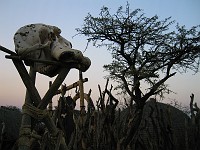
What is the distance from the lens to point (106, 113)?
194 cm

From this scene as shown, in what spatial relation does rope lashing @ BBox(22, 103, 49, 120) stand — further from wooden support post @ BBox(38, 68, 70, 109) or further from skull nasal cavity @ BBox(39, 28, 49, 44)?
skull nasal cavity @ BBox(39, 28, 49, 44)

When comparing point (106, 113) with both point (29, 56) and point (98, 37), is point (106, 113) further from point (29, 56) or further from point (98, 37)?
point (98, 37)

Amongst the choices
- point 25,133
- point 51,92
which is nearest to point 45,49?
point 51,92

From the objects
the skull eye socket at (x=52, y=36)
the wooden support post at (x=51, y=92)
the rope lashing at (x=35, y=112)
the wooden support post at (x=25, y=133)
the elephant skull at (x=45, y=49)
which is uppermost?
the skull eye socket at (x=52, y=36)

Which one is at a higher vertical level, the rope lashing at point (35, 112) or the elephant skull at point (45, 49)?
the elephant skull at point (45, 49)

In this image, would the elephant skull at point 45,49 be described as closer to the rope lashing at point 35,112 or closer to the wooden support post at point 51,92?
the wooden support post at point 51,92

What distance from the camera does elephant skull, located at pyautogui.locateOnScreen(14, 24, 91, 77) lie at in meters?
1.30

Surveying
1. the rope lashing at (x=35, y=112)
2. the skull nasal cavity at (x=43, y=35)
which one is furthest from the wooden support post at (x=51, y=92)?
the skull nasal cavity at (x=43, y=35)

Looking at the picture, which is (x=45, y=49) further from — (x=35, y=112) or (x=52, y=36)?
(x=35, y=112)

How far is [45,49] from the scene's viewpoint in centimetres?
134

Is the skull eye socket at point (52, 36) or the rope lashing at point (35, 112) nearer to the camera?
the rope lashing at point (35, 112)

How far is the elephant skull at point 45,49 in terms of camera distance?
4.26ft

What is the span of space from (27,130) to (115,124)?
78 centimetres

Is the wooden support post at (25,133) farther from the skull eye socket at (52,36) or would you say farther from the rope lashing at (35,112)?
the skull eye socket at (52,36)
